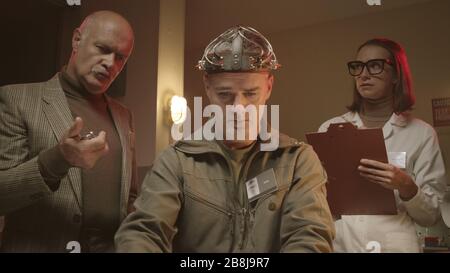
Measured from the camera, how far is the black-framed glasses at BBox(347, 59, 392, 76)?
158cm

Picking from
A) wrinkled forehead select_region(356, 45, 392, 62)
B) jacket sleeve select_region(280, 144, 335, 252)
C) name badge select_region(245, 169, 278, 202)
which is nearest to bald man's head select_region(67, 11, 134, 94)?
name badge select_region(245, 169, 278, 202)

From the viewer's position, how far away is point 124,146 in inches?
61.1

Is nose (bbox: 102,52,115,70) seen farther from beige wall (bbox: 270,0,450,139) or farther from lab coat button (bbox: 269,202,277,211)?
lab coat button (bbox: 269,202,277,211)

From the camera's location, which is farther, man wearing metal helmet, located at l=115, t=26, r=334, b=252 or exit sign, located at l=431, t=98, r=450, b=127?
exit sign, located at l=431, t=98, r=450, b=127

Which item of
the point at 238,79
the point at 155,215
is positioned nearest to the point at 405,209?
the point at 238,79

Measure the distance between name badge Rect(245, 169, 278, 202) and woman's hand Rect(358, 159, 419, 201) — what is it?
303 mm

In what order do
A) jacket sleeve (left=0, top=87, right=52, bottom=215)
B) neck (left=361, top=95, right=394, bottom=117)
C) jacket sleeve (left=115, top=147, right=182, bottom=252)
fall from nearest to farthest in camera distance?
1. jacket sleeve (left=115, top=147, right=182, bottom=252)
2. jacket sleeve (left=0, top=87, right=52, bottom=215)
3. neck (left=361, top=95, right=394, bottom=117)

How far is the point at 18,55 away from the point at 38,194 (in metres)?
0.51

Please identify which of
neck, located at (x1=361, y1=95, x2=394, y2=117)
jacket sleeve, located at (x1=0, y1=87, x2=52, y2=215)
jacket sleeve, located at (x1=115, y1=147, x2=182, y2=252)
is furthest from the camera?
neck, located at (x1=361, y1=95, x2=394, y2=117)

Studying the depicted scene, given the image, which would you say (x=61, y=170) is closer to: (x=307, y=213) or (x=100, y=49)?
(x=100, y=49)

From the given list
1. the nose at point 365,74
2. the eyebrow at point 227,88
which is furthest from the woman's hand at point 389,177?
the eyebrow at point 227,88

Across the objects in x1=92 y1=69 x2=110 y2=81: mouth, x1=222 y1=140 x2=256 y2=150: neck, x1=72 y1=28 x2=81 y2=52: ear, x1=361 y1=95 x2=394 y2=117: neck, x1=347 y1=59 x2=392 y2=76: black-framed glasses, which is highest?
x1=72 y1=28 x2=81 y2=52: ear

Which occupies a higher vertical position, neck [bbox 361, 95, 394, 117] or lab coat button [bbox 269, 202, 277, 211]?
neck [bbox 361, 95, 394, 117]
